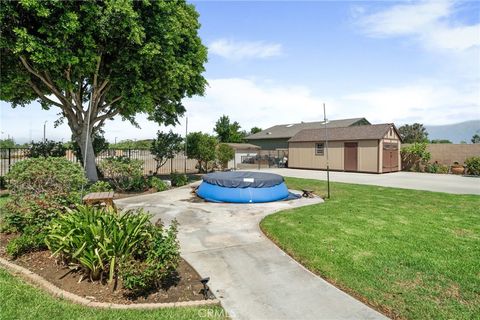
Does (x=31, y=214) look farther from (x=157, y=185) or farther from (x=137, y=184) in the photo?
(x=157, y=185)

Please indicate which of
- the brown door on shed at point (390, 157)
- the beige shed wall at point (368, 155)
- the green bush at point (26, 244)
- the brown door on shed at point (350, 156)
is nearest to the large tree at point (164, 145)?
the green bush at point (26, 244)

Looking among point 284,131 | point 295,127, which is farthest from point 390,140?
point 284,131

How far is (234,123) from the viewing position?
50.3 metres

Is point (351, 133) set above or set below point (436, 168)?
above

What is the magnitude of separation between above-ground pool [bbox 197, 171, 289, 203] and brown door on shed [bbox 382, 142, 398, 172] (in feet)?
54.3

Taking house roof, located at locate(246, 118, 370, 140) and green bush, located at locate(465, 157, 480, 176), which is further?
house roof, located at locate(246, 118, 370, 140)

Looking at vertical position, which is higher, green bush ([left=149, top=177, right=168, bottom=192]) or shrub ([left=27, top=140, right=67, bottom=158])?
shrub ([left=27, top=140, right=67, bottom=158])

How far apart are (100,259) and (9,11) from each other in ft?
34.4

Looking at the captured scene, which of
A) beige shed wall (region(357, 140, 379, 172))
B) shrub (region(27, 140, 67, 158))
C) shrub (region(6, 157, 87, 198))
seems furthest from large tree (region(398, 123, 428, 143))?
shrub (region(6, 157, 87, 198))

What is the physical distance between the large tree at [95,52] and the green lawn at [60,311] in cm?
674

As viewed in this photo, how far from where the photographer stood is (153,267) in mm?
4145

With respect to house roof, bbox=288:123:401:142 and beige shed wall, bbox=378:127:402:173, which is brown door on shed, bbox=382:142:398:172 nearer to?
beige shed wall, bbox=378:127:402:173

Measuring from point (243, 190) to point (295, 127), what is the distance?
33.2m

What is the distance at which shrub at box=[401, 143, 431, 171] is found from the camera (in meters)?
26.4
